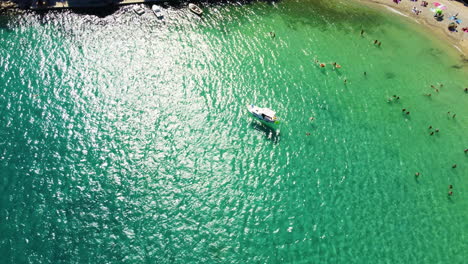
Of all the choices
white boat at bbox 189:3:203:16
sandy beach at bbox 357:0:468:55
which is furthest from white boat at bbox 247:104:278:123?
sandy beach at bbox 357:0:468:55

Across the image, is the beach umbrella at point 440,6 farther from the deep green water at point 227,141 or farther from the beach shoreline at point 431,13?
the deep green water at point 227,141

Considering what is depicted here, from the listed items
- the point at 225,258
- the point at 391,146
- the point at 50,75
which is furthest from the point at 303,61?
the point at 50,75

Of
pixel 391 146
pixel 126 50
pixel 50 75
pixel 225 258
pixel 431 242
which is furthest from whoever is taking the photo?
pixel 126 50

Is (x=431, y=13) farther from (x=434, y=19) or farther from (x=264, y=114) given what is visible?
(x=264, y=114)

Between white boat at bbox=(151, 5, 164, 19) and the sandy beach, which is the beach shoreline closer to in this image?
the sandy beach

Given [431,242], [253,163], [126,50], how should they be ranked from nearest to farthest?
[431,242] → [253,163] → [126,50]

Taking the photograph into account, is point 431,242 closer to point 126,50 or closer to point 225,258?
point 225,258

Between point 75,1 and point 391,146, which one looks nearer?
point 391,146
